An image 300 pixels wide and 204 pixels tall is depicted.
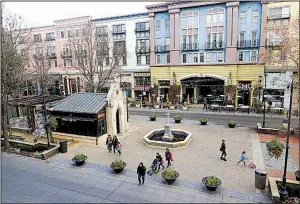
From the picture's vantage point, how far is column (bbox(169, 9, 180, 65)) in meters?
39.2

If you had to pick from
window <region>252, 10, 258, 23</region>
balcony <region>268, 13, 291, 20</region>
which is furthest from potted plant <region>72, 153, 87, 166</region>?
balcony <region>268, 13, 291, 20</region>

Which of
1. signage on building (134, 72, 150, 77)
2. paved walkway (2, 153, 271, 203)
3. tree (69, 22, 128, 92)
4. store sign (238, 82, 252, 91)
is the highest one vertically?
tree (69, 22, 128, 92)

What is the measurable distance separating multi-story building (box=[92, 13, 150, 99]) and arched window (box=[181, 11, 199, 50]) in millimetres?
7138

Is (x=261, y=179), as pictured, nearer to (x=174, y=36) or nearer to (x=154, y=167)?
(x=154, y=167)

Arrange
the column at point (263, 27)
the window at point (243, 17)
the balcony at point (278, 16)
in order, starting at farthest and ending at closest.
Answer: the window at point (243, 17)
the column at point (263, 27)
the balcony at point (278, 16)

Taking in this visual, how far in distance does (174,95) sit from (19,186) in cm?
3018

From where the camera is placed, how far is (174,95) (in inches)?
1593

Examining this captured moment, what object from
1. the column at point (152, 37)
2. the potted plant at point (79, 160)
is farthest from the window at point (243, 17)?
the potted plant at point (79, 160)

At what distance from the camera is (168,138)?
69.2 ft

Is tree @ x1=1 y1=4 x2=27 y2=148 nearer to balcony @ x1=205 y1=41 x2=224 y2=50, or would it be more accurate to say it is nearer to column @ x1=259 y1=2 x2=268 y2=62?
balcony @ x1=205 y1=41 x2=224 y2=50

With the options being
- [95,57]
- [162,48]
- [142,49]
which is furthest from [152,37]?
[95,57]

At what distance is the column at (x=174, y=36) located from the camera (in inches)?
1543

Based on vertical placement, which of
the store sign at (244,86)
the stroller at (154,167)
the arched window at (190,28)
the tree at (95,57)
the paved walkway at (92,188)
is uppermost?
the arched window at (190,28)

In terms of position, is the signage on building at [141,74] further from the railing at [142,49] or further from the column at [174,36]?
the column at [174,36]
